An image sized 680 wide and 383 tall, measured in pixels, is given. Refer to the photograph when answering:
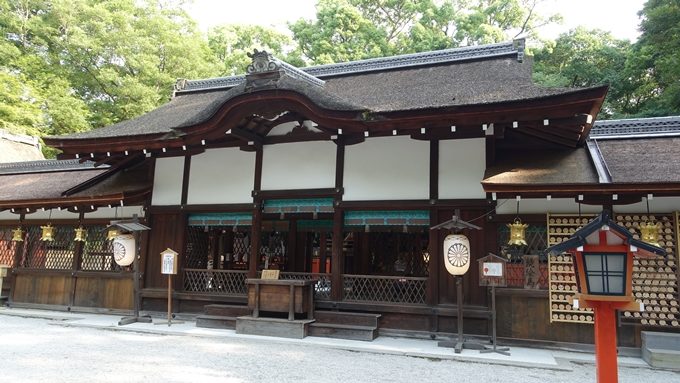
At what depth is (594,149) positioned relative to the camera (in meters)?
8.13

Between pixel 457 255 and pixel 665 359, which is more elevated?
pixel 457 255

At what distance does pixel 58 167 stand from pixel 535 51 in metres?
23.2

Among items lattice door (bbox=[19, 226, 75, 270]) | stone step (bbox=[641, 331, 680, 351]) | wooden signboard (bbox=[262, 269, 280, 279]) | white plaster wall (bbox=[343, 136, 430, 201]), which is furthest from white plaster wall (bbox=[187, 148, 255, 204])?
stone step (bbox=[641, 331, 680, 351])

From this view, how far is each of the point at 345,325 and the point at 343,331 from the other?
12cm

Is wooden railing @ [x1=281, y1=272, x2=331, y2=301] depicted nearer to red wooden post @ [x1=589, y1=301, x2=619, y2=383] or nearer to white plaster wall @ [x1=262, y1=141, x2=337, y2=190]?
white plaster wall @ [x1=262, y1=141, x2=337, y2=190]

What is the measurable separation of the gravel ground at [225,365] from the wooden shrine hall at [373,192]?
1.26 m

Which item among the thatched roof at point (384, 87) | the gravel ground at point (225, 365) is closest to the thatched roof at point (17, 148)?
the thatched roof at point (384, 87)

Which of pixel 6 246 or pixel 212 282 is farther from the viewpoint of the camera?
pixel 6 246

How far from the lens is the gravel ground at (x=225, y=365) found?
533 centimetres

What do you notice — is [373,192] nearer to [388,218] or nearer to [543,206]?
[388,218]

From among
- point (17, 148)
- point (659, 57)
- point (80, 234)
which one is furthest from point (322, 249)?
point (659, 57)

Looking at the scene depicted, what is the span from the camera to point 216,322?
868cm

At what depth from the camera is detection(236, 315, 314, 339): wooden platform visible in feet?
25.8

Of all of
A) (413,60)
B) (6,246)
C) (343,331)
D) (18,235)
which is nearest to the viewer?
(343,331)
